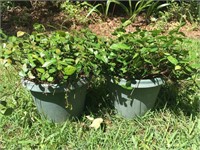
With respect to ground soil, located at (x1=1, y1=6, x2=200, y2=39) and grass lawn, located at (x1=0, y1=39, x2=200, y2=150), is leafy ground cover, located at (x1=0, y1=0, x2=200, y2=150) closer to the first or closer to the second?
grass lawn, located at (x1=0, y1=39, x2=200, y2=150)

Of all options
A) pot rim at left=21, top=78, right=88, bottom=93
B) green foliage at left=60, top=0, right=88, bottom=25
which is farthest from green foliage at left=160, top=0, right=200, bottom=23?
pot rim at left=21, top=78, right=88, bottom=93

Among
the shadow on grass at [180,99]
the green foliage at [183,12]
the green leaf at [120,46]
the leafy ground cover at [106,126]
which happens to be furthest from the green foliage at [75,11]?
the green leaf at [120,46]

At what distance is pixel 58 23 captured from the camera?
5.07 m

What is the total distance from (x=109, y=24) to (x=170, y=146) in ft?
10.1

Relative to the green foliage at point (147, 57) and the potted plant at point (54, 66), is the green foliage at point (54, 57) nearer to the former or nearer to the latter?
the potted plant at point (54, 66)

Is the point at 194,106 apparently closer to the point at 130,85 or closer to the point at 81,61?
the point at 130,85

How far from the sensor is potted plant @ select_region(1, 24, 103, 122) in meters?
2.17

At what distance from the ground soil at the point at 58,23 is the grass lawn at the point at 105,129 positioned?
7.11 ft

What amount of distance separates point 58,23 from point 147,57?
3.08 m

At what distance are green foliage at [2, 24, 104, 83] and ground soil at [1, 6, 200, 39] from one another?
7.82ft

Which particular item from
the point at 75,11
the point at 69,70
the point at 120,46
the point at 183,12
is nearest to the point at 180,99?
the point at 120,46

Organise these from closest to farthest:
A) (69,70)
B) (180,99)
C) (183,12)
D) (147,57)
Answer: (69,70), (147,57), (180,99), (183,12)

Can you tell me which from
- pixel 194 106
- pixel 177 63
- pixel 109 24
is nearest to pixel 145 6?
pixel 109 24

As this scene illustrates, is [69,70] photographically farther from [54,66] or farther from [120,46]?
[120,46]
